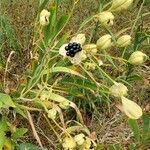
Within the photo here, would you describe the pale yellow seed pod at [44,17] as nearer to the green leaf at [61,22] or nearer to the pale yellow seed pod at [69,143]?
the green leaf at [61,22]

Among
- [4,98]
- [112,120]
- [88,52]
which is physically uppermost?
[88,52]

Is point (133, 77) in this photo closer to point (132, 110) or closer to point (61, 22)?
point (61, 22)

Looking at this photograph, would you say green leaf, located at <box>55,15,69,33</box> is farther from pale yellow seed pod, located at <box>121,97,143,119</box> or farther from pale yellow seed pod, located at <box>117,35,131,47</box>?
pale yellow seed pod, located at <box>121,97,143,119</box>

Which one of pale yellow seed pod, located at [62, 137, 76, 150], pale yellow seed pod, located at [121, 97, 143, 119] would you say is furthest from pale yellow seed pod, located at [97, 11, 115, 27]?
pale yellow seed pod, located at [62, 137, 76, 150]

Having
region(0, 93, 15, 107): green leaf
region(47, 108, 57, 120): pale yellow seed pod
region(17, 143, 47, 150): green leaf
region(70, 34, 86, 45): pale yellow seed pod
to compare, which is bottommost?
region(17, 143, 47, 150): green leaf

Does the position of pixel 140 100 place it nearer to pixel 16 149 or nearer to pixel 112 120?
pixel 112 120

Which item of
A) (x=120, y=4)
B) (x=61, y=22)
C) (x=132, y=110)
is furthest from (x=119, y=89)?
(x=61, y=22)

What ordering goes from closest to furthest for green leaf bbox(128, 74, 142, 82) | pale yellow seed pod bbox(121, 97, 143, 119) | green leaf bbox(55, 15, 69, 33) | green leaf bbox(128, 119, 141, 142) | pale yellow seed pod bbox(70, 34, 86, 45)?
pale yellow seed pod bbox(121, 97, 143, 119), pale yellow seed pod bbox(70, 34, 86, 45), green leaf bbox(128, 119, 141, 142), green leaf bbox(55, 15, 69, 33), green leaf bbox(128, 74, 142, 82)

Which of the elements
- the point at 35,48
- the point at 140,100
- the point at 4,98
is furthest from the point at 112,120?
the point at 4,98
